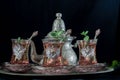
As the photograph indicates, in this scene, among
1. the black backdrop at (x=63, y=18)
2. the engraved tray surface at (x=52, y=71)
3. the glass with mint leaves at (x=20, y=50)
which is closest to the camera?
the engraved tray surface at (x=52, y=71)

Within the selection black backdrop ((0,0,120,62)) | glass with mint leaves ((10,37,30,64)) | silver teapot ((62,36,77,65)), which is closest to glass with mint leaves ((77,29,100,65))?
silver teapot ((62,36,77,65))

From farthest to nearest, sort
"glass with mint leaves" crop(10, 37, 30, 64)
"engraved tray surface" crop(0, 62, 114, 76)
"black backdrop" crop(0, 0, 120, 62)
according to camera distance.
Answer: "black backdrop" crop(0, 0, 120, 62) → "glass with mint leaves" crop(10, 37, 30, 64) → "engraved tray surface" crop(0, 62, 114, 76)

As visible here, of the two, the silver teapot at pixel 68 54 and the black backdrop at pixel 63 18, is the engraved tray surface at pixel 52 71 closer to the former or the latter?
the silver teapot at pixel 68 54

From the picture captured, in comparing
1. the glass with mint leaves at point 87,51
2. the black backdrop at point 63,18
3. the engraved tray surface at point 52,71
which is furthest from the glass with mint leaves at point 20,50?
the black backdrop at point 63,18

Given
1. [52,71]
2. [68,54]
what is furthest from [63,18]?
[52,71]

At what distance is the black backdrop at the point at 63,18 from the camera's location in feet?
5.39

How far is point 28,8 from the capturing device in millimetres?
1649

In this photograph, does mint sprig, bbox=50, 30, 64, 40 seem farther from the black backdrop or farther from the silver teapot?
the black backdrop

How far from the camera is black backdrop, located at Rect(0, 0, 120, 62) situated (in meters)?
1.64

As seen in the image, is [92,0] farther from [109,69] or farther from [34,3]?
[109,69]

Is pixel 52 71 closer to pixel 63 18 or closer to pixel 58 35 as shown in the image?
pixel 58 35

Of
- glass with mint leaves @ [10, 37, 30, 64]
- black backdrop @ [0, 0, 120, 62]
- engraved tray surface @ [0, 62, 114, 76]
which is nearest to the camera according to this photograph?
engraved tray surface @ [0, 62, 114, 76]

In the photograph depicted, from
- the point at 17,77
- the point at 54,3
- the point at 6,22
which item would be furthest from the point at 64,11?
the point at 17,77

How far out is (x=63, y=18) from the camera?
1.70 metres
